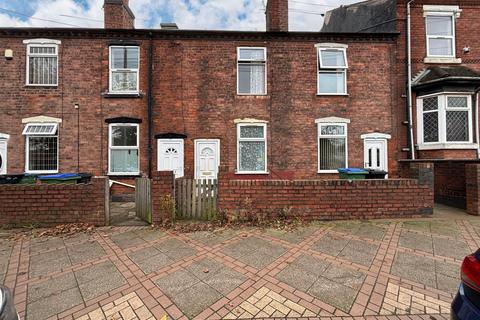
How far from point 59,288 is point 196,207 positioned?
2.92m

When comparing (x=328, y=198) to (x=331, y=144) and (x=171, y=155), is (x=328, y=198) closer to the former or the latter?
(x=331, y=144)

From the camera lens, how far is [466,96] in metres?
9.04

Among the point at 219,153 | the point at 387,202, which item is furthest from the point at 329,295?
the point at 219,153

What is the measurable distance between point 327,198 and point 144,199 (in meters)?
4.38

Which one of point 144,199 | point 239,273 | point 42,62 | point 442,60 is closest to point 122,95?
point 42,62

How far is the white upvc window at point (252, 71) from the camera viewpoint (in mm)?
9602

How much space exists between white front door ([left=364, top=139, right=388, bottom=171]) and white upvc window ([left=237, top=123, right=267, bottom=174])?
165 inches

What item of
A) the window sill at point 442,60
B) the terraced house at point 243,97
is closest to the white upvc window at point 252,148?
the terraced house at point 243,97

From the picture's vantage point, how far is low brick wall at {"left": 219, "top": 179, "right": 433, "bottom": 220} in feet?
17.7

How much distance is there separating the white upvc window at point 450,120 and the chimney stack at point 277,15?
6.61 meters

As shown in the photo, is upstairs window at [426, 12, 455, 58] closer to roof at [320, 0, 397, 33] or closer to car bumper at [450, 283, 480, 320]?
roof at [320, 0, 397, 33]

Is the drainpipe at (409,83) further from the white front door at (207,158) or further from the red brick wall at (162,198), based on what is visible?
the red brick wall at (162,198)

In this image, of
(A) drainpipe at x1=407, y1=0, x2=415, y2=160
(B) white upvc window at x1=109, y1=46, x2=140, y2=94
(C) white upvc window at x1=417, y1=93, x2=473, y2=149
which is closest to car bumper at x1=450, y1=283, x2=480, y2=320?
(A) drainpipe at x1=407, y1=0, x2=415, y2=160

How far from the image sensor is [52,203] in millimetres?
5137
